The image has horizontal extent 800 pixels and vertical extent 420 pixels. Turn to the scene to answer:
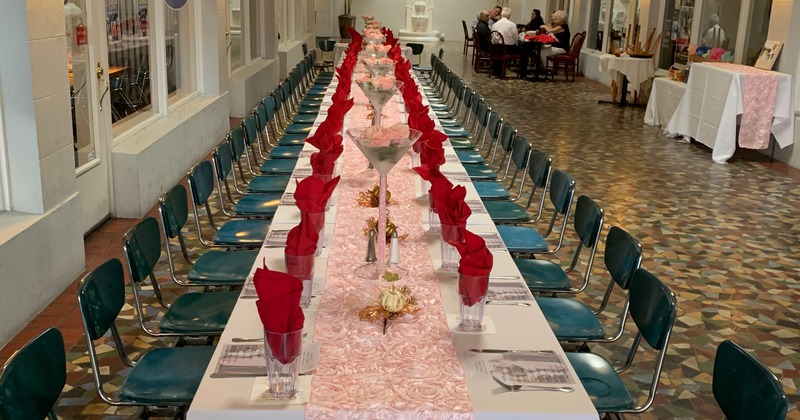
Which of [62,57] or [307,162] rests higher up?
[62,57]

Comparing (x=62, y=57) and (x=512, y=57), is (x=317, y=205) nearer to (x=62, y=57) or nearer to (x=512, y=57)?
(x=62, y=57)

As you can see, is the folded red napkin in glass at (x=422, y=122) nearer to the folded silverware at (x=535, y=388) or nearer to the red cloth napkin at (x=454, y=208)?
the red cloth napkin at (x=454, y=208)

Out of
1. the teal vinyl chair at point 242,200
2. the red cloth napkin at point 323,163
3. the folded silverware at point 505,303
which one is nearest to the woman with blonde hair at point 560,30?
the teal vinyl chair at point 242,200

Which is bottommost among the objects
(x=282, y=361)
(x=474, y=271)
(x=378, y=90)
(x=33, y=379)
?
(x=33, y=379)

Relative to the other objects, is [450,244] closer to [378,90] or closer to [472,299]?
[472,299]

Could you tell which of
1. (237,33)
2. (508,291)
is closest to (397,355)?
(508,291)

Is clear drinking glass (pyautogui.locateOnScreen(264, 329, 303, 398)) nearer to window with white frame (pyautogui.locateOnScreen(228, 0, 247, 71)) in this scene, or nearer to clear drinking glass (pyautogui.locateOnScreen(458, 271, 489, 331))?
clear drinking glass (pyautogui.locateOnScreen(458, 271, 489, 331))

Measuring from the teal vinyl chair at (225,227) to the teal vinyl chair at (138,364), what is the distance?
4.34ft

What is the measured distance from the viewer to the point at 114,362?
3.83 meters

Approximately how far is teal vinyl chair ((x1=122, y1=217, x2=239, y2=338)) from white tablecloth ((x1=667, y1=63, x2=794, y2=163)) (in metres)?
7.21

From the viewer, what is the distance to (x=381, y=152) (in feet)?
9.70

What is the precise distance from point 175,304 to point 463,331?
1.45 metres

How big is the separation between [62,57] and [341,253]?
2.38 metres

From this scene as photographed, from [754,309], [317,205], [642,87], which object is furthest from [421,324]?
[642,87]
